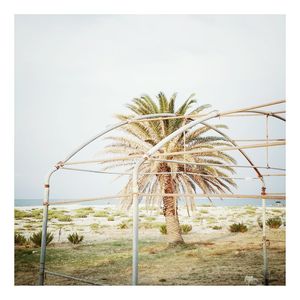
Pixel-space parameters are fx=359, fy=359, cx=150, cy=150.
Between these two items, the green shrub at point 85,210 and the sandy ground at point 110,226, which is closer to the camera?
the sandy ground at point 110,226

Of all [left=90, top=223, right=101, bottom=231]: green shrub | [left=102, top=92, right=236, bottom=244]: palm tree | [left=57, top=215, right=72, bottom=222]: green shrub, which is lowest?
[left=90, top=223, right=101, bottom=231]: green shrub

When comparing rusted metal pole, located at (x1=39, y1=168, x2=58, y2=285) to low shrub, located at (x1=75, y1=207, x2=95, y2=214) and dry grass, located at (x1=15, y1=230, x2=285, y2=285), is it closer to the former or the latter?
dry grass, located at (x1=15, y1=230, x2=285, y2=285)

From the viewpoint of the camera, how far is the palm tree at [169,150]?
9.77 metres

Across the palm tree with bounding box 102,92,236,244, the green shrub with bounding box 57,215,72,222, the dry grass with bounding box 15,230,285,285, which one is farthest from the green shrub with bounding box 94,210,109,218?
the palm tree with bounding box 102,92,236,244

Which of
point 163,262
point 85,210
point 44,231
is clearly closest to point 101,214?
point 85,210

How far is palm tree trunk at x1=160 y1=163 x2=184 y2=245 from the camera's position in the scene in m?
9.81

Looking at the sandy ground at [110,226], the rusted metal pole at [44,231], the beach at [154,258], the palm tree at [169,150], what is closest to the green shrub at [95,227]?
the sandy ground at [110,226]

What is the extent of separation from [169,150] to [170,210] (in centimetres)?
176

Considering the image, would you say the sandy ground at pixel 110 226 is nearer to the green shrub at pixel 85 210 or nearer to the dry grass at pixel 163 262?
the green shrub at pixel 85 210

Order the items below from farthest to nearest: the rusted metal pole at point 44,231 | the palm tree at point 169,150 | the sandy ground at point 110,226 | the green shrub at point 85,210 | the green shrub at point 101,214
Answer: the green shrub at point 85,210 < the green shrub at point 101,214 < the sandy ground at point 110,226 < the palm tree at point 169,150 < the rusted metal pole at point 44,231

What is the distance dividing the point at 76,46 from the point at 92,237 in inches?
336
